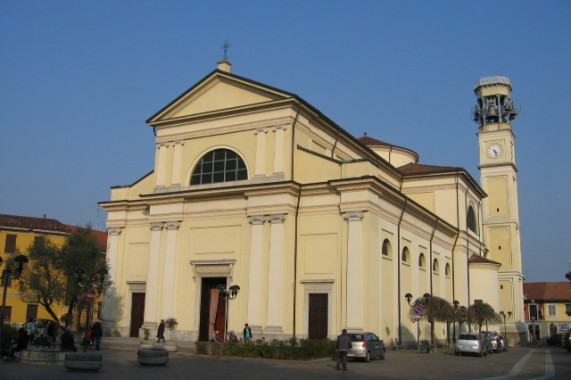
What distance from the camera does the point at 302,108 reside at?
31.8 m

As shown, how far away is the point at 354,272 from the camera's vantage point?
28453mm

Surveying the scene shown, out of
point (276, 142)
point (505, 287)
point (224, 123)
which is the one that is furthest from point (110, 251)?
point (505, 287)

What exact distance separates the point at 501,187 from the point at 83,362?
5164 cm

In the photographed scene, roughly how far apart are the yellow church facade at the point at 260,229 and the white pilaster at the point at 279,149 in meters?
0.06

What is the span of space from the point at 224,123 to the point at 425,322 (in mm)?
17961

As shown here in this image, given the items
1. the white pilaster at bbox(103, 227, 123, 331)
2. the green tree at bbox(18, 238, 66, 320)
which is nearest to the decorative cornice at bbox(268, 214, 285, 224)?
the white pilaster at bbox(103, 227, 123, 331)

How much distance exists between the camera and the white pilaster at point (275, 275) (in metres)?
29.0

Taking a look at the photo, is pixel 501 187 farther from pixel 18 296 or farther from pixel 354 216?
pixel 18 296

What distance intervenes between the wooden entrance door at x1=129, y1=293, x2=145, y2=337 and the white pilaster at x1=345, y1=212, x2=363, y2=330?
13.6 m

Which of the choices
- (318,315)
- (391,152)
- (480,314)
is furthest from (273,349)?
(391,152)

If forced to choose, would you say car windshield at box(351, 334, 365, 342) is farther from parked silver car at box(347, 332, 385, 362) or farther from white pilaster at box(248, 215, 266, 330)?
white pilaster at box(248, 215, 266, 330)

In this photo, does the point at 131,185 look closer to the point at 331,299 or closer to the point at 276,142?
the point at 276,142

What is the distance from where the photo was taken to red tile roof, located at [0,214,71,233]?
179 feet

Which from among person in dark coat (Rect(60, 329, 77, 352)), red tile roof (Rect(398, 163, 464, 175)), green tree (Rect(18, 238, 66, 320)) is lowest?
person in dark coat (Rect(60, 329, 77, 352))
